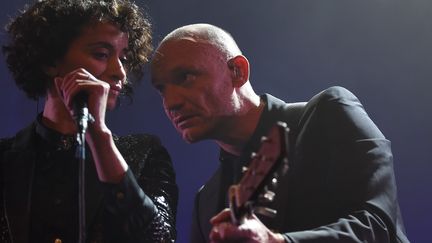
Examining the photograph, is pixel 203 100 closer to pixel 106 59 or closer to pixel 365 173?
pixel 106 59

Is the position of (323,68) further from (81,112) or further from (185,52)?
(81,112)

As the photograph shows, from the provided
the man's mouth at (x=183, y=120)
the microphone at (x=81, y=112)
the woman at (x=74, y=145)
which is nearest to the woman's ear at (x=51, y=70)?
the woman at (x=74, y=145)

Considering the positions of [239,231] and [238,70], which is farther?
[238,70]

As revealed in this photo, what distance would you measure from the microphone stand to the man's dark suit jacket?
59 centimetres

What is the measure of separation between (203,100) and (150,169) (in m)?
0.36

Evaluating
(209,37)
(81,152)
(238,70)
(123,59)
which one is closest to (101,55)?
(123,59)

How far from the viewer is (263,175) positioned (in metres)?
1.50

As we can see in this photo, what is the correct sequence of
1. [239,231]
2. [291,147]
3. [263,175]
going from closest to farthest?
[263,175], [239,231], [291,147]

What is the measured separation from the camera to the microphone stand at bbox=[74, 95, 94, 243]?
1756 mm

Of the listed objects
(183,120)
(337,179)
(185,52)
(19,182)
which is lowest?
(337,179)

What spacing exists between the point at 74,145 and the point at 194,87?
0.55 m

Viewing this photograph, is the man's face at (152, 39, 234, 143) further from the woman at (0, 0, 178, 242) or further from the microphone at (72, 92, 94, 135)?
the microphone at (72, 92, 94, 135)

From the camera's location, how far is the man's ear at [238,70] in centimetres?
278

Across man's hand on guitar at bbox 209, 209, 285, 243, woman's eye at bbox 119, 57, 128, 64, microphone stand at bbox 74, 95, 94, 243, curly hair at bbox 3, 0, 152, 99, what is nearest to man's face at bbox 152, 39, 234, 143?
woman's eye at bbox 119, 57, 128, 64
